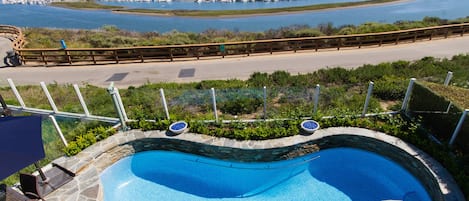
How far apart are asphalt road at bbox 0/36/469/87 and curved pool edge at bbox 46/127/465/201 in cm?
684

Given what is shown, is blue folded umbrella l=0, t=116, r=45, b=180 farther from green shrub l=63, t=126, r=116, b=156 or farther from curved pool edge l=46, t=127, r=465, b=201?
green shrub l=63, t=126, r=116, b=156

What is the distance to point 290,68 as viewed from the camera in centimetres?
1540

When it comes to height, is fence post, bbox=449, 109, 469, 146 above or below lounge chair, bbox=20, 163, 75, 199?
above

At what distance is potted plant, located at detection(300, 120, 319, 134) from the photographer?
7.39 metres

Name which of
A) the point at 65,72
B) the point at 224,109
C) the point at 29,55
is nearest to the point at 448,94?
the point at 224,109

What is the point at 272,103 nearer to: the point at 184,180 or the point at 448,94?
the point at 184,180

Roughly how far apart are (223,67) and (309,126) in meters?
9.49

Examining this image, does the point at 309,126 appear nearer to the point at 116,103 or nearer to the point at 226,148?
the point at 226,148

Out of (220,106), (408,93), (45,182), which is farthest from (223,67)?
(45,182)

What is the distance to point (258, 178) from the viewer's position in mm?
7309

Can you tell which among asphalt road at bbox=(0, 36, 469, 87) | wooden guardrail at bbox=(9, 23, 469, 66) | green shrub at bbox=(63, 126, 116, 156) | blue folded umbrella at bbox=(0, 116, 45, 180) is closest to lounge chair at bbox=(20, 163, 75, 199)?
green shrub at bbox=(63, 126, 116, 156)

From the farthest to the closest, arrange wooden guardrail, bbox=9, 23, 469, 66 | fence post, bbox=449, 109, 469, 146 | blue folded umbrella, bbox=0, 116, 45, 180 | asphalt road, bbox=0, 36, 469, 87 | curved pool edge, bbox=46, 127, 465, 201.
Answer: wooden guardrail, bbox=9, 23, 469, 66, asphalt road, bbox=0, 36, 469, 87, curved pool edge, bbox=46, 127, 465, 201, fence post, bbox=449, 109, 469, 146, blue folded umbrella, bbox=0, 116, 45, 180

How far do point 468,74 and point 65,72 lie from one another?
2054 centimetres

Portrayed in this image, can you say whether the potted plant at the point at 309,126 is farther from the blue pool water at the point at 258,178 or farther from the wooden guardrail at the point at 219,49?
the wooden guardrail at the point at 219,49
